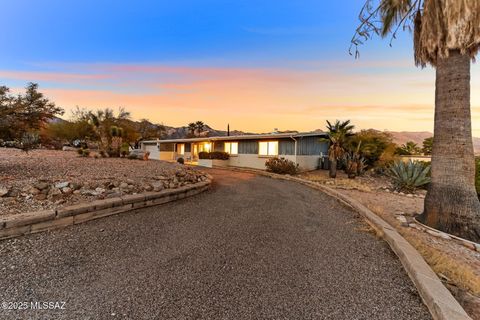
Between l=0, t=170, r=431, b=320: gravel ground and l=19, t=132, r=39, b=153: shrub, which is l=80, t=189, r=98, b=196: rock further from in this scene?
l=19, t=132, r=39, b=153: shrub

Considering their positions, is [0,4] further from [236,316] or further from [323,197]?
[323,197]

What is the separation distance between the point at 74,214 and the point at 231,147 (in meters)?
16.9

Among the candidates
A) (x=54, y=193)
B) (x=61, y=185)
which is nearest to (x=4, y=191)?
(x=54, y=193)

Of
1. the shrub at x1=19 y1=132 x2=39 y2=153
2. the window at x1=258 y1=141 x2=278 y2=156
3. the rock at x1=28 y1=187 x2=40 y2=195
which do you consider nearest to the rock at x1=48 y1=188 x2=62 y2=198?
the rock at x1=28 y1=187 x2=40 y2=195

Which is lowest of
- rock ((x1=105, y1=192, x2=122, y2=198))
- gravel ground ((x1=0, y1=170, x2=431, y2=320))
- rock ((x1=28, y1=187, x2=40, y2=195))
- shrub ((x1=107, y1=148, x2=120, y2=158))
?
gravel ground ((x1=0, y1=170, x2=431, y2=320))

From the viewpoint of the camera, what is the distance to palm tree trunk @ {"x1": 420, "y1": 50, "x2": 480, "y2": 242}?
5402 millimetres

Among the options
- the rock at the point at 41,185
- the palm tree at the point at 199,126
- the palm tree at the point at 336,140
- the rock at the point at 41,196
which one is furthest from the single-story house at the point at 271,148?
the palm tree at the point at 199,126

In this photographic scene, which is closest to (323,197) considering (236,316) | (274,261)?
(274,261)

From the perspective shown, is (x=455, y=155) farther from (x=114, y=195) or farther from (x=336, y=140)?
(x=336, y=140)

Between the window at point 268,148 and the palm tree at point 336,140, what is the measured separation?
14.3ft

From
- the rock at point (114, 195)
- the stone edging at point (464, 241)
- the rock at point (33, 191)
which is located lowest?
the stone edging at point (464, 241)

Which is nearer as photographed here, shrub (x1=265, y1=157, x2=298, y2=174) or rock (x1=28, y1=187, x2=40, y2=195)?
rock (x1=28, y1=187, x2=40, y2=195)

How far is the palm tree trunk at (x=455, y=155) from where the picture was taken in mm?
5402

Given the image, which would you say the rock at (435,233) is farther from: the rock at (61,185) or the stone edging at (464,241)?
the rock at (61,185)
